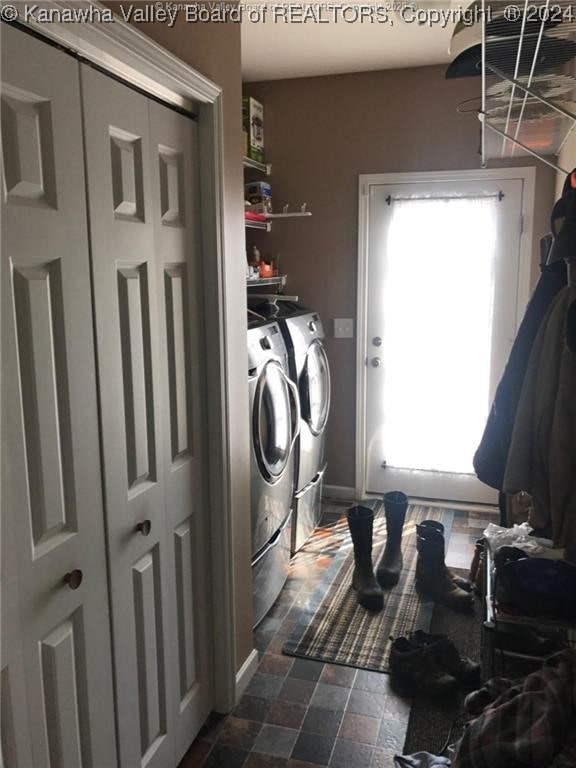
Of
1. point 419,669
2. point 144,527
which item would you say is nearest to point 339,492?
point 419,669

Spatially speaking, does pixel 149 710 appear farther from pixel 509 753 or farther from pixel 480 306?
pixel 480 306

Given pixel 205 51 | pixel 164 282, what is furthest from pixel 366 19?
pixel 164 282

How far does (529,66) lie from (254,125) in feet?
7.07

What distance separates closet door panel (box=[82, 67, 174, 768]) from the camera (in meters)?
1.40

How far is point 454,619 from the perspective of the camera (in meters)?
2.67

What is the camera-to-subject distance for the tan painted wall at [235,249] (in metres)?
1.78

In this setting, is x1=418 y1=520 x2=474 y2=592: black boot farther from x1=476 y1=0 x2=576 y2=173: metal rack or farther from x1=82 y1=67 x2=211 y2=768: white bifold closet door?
x1=476 y1=0 x2=576 y2=173: metal rack

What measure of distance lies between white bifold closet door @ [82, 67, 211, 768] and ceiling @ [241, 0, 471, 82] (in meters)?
1.16

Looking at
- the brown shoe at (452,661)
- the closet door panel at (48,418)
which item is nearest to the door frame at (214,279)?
the closet door panel at (48,418)

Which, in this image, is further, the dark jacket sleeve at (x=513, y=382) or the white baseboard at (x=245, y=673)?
the white baseboard at (x=245, y=673)

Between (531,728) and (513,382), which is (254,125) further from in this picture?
(531,728)

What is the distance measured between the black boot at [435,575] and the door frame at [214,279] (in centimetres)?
110

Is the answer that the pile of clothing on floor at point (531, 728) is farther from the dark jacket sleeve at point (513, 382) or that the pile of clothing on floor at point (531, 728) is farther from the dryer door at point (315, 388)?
the dryer door at point (315, 388)

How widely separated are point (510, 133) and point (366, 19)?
89 centimetres
